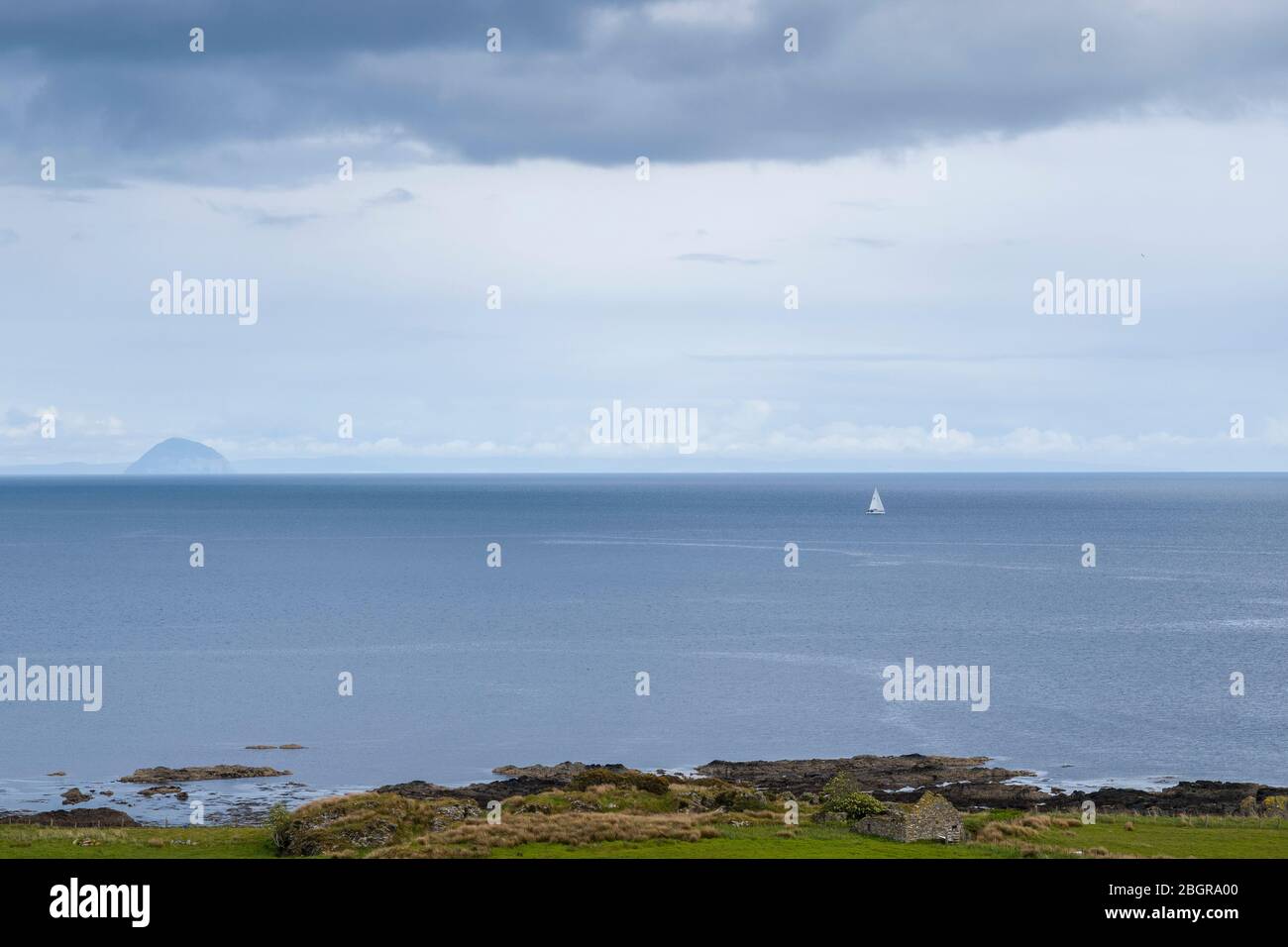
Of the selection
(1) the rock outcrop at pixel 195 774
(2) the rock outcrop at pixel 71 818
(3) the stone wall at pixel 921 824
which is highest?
(3) the stone wall at pixel 921 824

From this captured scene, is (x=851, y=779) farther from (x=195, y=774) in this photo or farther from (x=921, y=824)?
(x=195, y=774)

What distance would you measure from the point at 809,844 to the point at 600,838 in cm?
607

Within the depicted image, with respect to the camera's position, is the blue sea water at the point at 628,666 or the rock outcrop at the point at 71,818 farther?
the blue sea water at the point at 628,666

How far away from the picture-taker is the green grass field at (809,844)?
33.4 meters

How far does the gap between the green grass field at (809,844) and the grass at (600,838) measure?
4cm

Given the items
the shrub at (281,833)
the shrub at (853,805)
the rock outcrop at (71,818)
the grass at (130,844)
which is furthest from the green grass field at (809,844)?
the rock outcrop at (71,818)

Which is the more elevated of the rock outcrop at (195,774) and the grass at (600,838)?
the grass at (600,838)

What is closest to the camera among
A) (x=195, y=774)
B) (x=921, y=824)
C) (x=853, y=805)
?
(x=921, y=824)

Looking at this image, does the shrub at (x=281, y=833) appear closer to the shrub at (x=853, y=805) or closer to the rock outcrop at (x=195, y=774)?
the shrub at (x=853, y=805)

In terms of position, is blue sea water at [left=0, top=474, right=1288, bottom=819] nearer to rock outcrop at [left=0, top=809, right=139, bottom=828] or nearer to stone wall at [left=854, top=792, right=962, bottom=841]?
rock outcrop at [left=0, top=809, right=139, bottom=828]

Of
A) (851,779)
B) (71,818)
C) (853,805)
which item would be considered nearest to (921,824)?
(853,805)

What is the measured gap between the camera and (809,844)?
115 feet

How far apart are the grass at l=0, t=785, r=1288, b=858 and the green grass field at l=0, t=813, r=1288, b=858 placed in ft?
0.12

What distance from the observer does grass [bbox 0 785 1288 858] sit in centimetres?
3359
